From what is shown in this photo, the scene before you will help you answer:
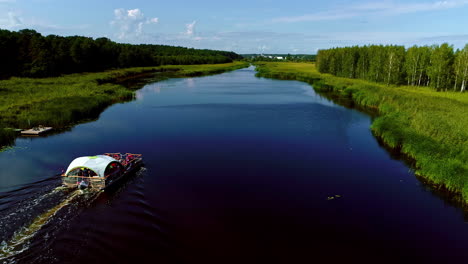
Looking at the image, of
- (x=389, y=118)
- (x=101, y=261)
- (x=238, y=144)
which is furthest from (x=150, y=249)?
(x=389, y=118)

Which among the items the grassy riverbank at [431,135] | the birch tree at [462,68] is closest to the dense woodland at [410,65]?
the birch tree at [462,68]

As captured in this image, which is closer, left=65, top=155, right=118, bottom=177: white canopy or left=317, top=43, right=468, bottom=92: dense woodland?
left=65, top=155, right=118, bottom=177: white canopy

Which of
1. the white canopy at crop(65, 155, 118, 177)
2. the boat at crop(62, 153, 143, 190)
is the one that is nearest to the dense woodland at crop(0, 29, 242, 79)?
the white canopy at crop(65, 155, 118, 177)

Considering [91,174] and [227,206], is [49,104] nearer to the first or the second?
[91,174]

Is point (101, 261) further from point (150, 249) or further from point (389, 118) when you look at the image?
point (389, 118)

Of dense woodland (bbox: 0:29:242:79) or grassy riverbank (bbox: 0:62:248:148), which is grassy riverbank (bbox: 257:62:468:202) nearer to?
grassy riverbank (bbox: 0:62:248:148)

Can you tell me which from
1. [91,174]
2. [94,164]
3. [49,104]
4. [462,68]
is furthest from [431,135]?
[49,104]
